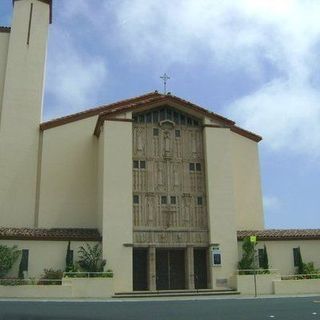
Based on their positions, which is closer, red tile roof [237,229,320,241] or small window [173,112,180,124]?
red tile roof [237,229,320,241]

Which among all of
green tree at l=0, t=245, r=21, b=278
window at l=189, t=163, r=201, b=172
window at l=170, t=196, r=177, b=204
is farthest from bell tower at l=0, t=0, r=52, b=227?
window at l=189, t=163, r=201, b=172

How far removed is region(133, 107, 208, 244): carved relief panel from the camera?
30594mm

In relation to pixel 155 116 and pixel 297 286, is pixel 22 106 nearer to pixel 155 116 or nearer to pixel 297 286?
pixel 155 116

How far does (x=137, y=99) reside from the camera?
120ft

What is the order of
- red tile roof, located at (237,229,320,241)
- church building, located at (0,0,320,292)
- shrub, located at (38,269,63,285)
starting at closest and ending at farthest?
shrub, located at (38,269,63,285), church building, located at (0,0,320,292), red tile roof, located at (237,229,320,241)

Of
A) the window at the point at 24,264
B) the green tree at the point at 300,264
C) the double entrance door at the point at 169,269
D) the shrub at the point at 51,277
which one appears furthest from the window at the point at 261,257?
the window at the point at 24,264

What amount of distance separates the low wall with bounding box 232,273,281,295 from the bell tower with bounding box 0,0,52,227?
44.6 ft

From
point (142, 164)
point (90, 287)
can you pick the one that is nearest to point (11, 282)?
point (90, 287)

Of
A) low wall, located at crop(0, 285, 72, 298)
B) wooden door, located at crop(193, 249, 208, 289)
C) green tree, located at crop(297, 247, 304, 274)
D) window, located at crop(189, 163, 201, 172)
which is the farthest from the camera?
window, located at crop(189, 163, 201, 172)

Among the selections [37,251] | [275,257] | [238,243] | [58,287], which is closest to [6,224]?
[37,251]

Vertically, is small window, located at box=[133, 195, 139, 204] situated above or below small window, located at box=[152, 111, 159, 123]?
below

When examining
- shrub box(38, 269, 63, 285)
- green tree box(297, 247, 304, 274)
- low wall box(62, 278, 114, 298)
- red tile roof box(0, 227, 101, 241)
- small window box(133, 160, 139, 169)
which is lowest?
low wall box(62, 278, 114, 298)

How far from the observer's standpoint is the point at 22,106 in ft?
111

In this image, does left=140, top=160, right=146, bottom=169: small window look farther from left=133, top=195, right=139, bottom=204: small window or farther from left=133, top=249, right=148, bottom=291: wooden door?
left=133, top=249, right=148, bottom=291: wooden door
